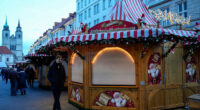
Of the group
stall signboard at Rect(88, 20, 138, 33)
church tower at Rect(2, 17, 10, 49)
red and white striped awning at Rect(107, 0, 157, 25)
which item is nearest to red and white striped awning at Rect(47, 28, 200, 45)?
stall signboard at Rect(88, 20, 138, 33)

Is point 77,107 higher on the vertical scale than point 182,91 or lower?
lower

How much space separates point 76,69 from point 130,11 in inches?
162

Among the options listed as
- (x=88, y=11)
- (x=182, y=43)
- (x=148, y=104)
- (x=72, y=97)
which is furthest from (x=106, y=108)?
(x=88, y=11)

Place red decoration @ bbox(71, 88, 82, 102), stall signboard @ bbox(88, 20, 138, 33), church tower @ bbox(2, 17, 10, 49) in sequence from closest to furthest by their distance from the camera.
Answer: stall signboard @ bbox(88, 20, 138, 33)
red decoration @ bbox(71, 88, 82, 102)
church tower @ bbox(2, 17, 10, 49)

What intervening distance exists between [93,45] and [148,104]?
10.3 ft

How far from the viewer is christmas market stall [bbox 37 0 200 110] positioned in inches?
282

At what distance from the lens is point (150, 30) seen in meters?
6.18

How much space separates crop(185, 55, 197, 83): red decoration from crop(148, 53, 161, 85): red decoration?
5.83ft

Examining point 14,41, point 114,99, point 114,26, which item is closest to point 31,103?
point 114,99

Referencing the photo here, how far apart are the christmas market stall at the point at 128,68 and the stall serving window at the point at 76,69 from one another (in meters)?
0.04

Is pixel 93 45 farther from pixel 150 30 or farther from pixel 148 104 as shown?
pixel 148 104

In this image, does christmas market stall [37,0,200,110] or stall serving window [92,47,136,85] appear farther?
stall serving window [92,47,136,85]

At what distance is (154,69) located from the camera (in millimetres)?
7594

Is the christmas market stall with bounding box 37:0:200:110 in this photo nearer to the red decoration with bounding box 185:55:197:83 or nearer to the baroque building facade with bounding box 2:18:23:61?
the red decoration with bounding box 185:55:197:83
